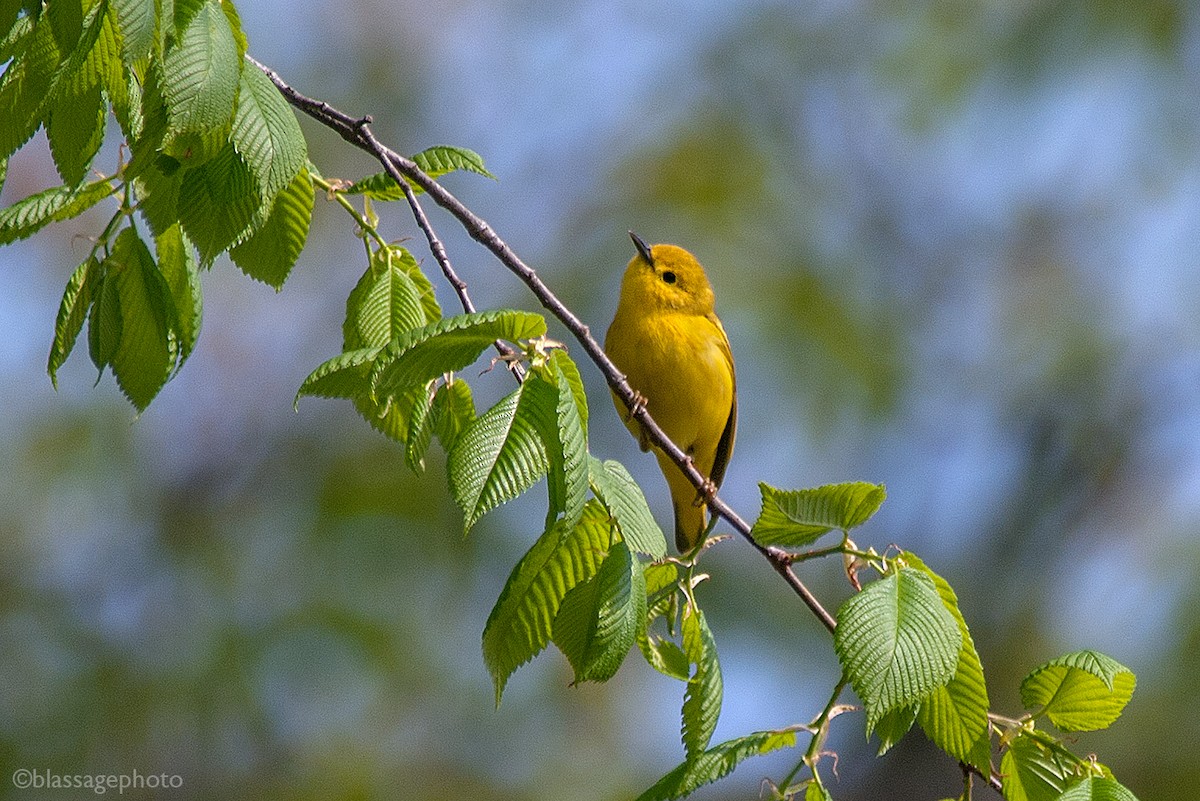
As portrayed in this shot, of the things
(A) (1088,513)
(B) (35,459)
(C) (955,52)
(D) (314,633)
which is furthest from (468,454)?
(C) (955,52)

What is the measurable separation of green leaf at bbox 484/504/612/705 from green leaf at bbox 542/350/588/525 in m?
0.21

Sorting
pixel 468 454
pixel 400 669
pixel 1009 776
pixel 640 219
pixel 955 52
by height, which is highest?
pixel 955 52

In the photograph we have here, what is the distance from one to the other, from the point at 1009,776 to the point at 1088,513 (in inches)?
449

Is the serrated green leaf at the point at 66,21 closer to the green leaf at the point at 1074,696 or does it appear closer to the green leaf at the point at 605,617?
the green leaf at the point at 605,617

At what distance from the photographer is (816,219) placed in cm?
1383

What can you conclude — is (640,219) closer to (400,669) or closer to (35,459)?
(400,669)

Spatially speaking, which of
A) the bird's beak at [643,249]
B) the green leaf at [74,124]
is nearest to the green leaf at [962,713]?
the green leaf at [74,124]

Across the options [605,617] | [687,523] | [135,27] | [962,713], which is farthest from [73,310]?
[687,523]

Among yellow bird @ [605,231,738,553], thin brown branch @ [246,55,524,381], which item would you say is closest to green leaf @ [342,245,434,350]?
thin brown branch @ [246,55,524,381]

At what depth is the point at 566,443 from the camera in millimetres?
1868

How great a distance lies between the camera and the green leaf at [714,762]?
2.06 metres

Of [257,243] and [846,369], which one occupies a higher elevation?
[846,369]

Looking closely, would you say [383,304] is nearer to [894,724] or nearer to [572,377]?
[572,377]

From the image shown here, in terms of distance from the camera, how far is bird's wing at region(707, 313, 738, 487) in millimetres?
5781
